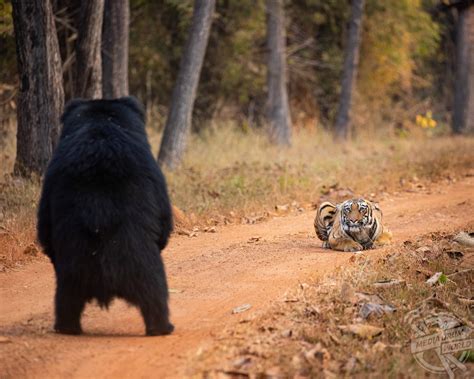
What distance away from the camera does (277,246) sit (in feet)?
29.8

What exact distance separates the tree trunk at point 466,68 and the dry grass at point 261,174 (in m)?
3.95

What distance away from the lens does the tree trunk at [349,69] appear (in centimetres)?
2270

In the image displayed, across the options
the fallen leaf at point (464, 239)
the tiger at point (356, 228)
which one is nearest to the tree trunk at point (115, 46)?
the tiger at point (356, 228)

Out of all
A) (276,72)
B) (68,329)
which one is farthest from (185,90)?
(68,329)

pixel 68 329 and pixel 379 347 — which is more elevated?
pixel 68 329

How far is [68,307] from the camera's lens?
5598mm

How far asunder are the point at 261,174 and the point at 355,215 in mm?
5924

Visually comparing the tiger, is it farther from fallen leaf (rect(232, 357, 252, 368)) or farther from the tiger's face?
fallen leaf (rect(232, 357, 252, 368))

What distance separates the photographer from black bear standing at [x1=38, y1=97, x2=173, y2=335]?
545 centimetres

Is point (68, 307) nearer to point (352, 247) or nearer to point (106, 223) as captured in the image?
point (106, 223)

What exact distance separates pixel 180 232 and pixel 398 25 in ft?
55.1

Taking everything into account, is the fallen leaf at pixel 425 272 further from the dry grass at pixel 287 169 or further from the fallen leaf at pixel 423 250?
the dry grass at pixel 287 169

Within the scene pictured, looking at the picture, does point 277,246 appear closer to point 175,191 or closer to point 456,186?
point 175,191

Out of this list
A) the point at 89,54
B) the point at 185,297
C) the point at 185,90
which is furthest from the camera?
the point at 185,90
